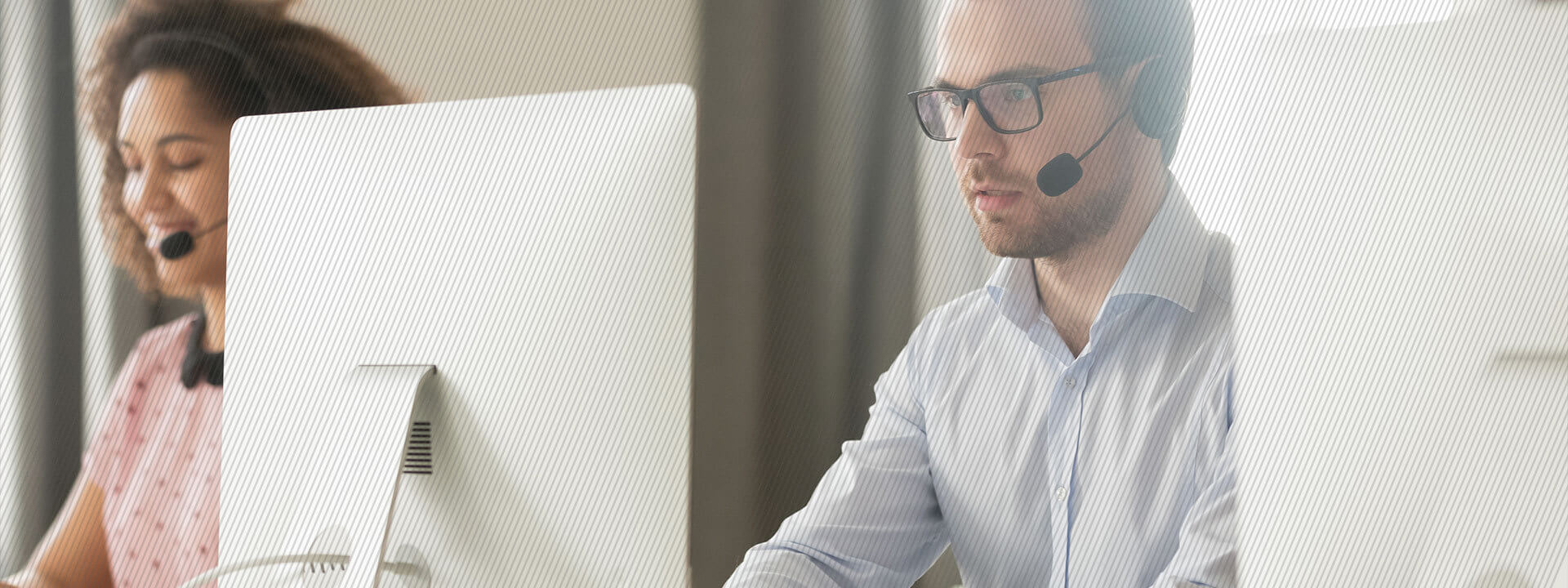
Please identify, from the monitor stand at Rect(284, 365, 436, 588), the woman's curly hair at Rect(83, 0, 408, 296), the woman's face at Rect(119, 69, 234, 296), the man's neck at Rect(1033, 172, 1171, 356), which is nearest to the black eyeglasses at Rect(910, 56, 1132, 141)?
the man's neck at Rect(1033, 172, 1171, 356)

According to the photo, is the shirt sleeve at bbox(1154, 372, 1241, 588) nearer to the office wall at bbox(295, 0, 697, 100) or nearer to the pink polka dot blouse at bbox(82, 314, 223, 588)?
the office wall at bbox(295, 0, 697, 100)

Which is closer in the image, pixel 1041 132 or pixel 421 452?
pixel 421 452

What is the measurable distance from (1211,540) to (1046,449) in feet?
0.75

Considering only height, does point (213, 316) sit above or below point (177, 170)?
below

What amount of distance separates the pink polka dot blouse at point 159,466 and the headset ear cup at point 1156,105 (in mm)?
1298

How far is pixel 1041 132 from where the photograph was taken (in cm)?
102

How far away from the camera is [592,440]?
2.15ft

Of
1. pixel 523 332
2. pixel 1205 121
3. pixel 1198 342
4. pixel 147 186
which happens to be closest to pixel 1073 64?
pixel 1205 121

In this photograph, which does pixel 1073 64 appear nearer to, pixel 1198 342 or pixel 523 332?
pixel 1198 342

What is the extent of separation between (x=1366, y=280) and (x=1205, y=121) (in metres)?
0.54

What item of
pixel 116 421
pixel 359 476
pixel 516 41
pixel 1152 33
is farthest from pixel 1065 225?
pixel 116 421

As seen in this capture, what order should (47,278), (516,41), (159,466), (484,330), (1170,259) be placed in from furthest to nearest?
1. (47,278)
2. (159,466)
3. (516,41)
4. (1170,259)
5. (484,330)

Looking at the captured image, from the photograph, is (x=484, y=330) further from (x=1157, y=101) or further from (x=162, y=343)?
(x=162, y=343)

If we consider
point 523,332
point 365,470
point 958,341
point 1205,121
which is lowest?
point 365,470
